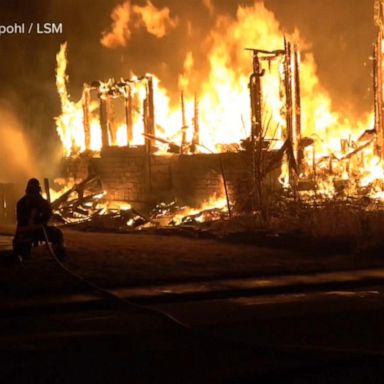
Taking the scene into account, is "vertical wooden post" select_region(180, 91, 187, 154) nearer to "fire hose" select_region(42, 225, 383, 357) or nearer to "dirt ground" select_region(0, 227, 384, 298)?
"dirt ground" select_region(0, 227, 384, 298)

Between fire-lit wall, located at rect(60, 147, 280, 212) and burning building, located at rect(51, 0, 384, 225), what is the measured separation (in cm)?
3

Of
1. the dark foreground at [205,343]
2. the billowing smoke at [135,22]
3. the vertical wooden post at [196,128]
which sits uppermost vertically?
the billowing smoke at [135,22]

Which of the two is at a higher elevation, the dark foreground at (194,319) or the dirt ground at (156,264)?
the dirt ground at (156,264)

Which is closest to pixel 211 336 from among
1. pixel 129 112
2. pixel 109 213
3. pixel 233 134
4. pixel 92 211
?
pixel 109 213

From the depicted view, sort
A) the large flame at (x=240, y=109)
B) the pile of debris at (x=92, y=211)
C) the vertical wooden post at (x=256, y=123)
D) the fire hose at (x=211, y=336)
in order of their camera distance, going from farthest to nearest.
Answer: the large flame at (x=240, y=109) < the pile of debris at (x=92, y=211) < the vertical wooden post at (x=256, y=123) < the fire hose at (x=211, y=336)

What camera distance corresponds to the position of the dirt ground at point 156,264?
11930 mm

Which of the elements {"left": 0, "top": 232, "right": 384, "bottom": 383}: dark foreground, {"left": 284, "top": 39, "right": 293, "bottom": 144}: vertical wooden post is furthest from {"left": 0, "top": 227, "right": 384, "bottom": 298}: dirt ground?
{"left": 284, "top": 39, "right": 293, "bottom": 144}: vertical wooden post

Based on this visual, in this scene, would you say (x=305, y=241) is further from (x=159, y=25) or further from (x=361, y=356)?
(x=159, y=25)

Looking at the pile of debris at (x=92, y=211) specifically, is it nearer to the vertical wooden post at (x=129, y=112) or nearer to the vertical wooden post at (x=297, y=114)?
the vertical wooden post at (x=129, y=112)

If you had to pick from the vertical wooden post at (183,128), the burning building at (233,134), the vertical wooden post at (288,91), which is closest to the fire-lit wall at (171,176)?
the burning building at (233,134)

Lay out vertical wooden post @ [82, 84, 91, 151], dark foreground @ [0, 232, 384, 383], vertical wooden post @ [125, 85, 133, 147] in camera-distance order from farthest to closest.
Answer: vertical wooden post @ [82, 84, 91, 151] → vertical wooden post @ [125, 85, 133, 147] → dark foreground @ [0, 232, 384, 383]

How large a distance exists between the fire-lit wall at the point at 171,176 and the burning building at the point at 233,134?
0.03 m

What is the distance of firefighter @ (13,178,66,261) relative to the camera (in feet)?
44.5

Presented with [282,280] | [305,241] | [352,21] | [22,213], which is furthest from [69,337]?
[352,21]
